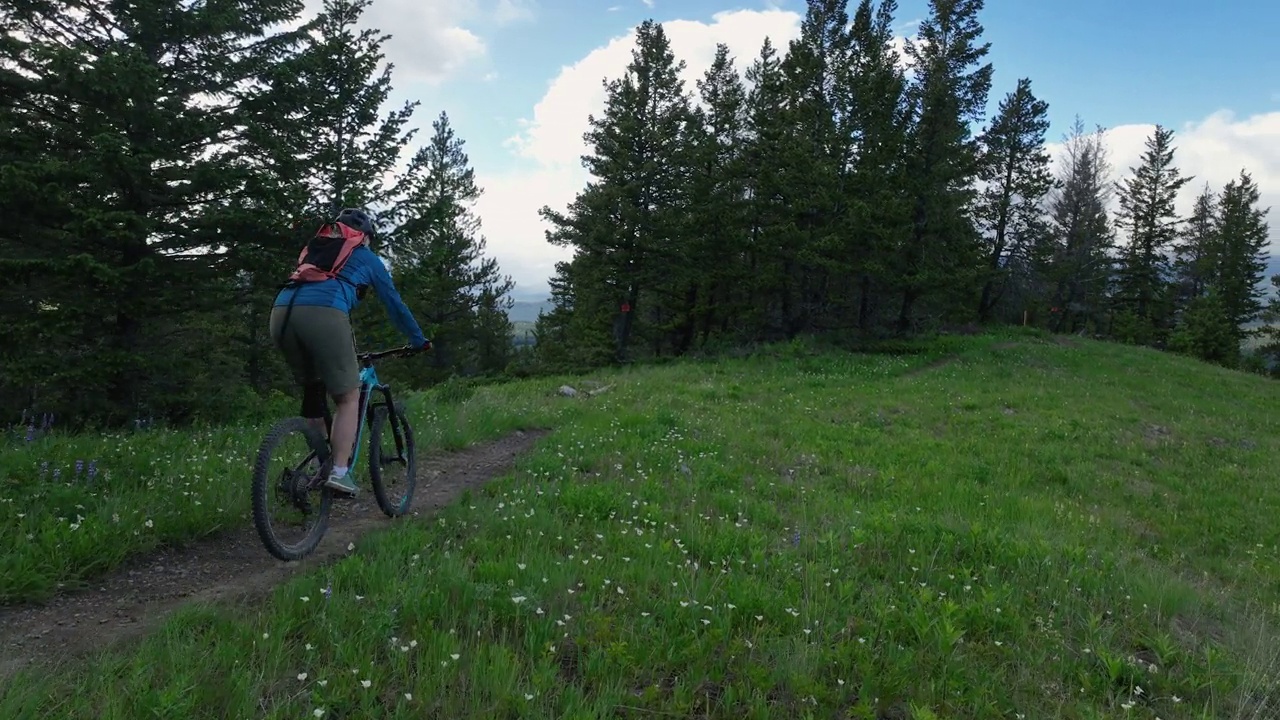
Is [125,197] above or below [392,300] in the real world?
above

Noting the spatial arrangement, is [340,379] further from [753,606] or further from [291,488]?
[753,606]

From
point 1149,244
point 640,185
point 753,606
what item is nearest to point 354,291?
point 753,606

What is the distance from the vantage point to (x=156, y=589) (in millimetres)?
3701

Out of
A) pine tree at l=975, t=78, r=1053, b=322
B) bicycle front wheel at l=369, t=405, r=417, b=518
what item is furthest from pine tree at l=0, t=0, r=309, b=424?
pine tree at l=975, t=78, r=1053, b=322

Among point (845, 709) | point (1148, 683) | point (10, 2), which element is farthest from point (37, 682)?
point (10, 2)

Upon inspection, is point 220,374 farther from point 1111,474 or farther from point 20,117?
point 1111,474

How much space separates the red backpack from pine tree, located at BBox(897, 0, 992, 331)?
22.5m

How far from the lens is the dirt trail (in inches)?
118

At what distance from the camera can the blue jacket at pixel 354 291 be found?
4.12 m

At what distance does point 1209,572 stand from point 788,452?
4508 millimetres

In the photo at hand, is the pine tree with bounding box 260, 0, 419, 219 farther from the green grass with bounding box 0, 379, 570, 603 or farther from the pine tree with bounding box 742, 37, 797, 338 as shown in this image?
the pine tree with bounding box 742, 37, 797, 338

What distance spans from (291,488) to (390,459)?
1139 mm

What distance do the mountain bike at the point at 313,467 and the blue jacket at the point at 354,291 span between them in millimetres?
272

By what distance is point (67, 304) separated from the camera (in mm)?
8742
